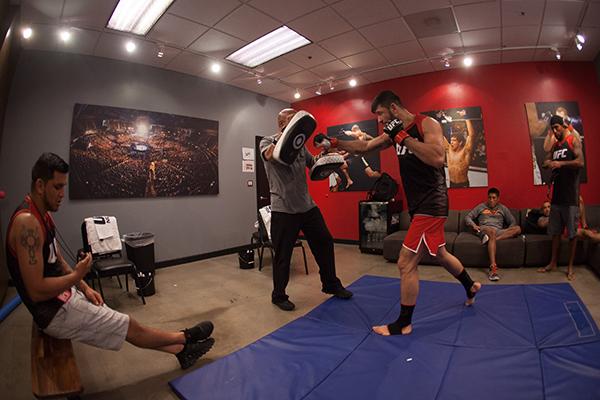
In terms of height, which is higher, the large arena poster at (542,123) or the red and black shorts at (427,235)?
the large arena poster at (542,123)

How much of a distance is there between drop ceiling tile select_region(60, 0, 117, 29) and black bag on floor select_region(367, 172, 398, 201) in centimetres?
452

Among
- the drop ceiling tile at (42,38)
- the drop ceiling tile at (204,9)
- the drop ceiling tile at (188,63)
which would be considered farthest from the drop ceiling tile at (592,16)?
the drop ceiling tile at (42,38)

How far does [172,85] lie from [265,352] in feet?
14.9

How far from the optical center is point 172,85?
15.7ft

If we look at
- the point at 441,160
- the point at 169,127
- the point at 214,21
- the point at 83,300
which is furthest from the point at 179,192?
the point at 441,160

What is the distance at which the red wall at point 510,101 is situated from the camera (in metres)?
4.43

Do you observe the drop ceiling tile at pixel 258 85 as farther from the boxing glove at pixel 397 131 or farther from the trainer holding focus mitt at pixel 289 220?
the boxing glove at pixel 397 131

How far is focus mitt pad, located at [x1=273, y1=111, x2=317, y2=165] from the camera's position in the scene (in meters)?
2.26

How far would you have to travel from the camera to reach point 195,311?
284cm

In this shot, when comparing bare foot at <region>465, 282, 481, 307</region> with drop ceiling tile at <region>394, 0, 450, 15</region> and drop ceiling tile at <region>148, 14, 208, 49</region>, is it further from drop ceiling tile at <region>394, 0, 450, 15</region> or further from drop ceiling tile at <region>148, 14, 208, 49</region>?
drop ceiling tile at <region>148, 14, 208, 49</region>

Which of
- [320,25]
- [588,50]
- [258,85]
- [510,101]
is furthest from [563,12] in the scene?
[258,85]

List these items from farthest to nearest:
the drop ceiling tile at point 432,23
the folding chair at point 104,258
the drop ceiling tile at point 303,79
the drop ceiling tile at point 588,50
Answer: the drop ceiling tile at point 303,79, the drop ceiling tile at point 588,50, the drop ceiling tile at point 432,23, the folding chair at point 104,258

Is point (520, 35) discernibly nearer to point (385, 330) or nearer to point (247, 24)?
point (247, 24)

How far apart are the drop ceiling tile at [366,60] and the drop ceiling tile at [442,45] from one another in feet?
2.17
